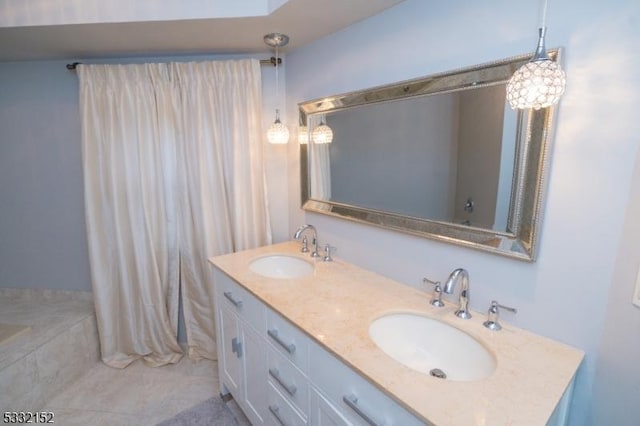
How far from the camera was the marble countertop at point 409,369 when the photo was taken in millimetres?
694

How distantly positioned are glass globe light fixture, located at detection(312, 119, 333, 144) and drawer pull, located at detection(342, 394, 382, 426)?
1240 millimetres

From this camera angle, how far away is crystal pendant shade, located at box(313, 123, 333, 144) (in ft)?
5.50

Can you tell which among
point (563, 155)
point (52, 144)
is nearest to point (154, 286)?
point (52, 144)

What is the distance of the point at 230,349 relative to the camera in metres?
1.64

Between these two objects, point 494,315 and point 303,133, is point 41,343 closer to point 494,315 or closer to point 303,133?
point 303,133

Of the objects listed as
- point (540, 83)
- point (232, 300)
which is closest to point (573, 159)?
point (540, 83)

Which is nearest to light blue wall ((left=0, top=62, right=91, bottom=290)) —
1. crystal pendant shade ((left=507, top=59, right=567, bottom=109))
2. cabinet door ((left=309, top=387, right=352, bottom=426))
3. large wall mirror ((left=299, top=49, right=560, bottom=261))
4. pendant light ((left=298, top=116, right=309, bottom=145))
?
pendant light ((left=298, top=116, right=309, bottom=145))

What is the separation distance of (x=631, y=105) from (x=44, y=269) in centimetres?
341

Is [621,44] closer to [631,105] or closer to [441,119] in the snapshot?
[631,105]

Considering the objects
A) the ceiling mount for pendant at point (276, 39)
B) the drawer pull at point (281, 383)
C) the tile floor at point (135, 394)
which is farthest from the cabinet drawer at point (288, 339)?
the ceiling mount for pendant at point (276, 39)

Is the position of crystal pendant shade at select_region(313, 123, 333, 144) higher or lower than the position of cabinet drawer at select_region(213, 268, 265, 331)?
higher

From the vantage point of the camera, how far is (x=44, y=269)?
234 cm

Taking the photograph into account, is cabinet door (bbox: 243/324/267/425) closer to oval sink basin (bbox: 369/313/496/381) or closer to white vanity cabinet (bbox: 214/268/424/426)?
white vanity cabinet (bbox: 214/268/424/426)

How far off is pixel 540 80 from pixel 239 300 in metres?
1.41
